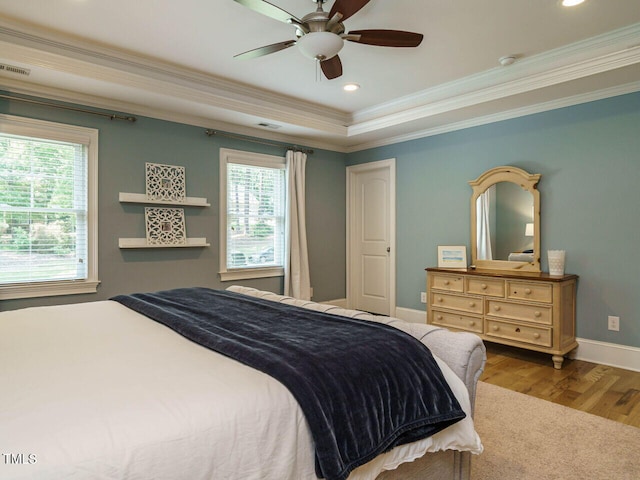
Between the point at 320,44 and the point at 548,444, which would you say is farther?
the point at 320,44

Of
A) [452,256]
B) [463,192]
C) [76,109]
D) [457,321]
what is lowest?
[457,321]

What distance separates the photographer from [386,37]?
2510 mm

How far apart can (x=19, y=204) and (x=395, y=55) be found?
3389 mm

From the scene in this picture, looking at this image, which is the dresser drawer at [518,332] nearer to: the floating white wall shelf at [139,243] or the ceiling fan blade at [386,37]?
the ceiling fan blade at [386,37]

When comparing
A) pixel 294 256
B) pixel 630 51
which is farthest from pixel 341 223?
pixel 630 51

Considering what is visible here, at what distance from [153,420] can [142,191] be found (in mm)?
3364

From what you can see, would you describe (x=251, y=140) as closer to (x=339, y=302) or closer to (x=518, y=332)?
(x=339, y=302)

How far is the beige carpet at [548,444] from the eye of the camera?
1938mm

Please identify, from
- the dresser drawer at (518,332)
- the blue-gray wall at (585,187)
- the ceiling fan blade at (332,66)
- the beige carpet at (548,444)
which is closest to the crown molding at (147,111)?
the ceiling fan blade at (332,66)

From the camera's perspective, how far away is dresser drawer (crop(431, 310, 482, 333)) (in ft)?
12.8

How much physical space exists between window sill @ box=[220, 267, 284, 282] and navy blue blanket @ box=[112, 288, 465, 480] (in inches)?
105

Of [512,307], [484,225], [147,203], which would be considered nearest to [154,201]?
[147,203]

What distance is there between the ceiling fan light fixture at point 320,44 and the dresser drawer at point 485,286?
2.55 m

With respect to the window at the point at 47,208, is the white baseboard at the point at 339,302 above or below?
below
